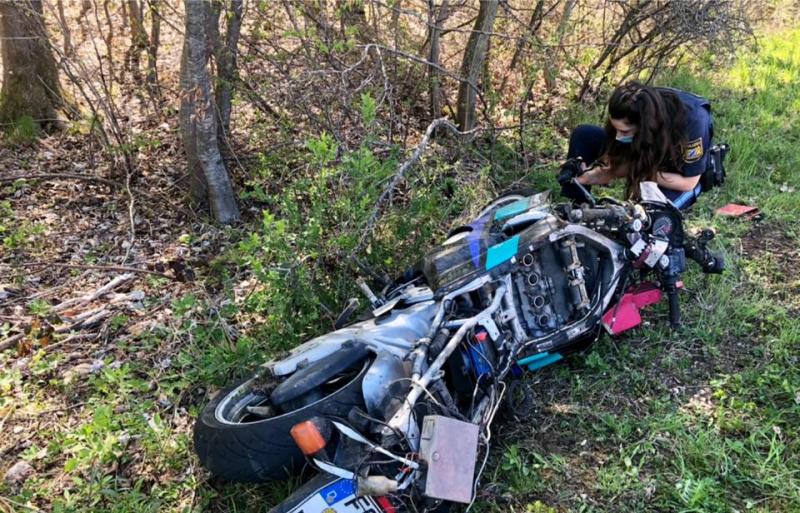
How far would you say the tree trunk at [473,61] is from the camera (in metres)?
5.04

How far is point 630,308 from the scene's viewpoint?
348cm

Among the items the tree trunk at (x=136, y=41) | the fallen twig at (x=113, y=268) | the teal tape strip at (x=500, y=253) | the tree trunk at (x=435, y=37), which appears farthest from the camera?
the tree trunk at (x=136, y=41)

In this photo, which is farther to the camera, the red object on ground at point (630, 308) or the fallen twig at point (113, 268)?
the fallen twig at point (113, 268)

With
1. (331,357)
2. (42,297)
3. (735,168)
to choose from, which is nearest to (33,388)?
(42,297)

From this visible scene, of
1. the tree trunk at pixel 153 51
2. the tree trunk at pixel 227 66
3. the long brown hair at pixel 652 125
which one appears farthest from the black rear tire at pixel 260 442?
the tree trunk at pixel 153 51

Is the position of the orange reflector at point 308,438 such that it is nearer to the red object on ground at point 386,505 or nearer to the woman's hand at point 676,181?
the red object on ground at point 386,505

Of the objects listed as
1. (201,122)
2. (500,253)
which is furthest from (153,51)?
(500,253)

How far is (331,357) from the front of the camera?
2615 mm

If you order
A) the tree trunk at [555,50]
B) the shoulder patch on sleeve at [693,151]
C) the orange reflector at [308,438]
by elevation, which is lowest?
the orange reflector at [308,438]

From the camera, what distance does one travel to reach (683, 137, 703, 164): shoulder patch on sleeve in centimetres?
377

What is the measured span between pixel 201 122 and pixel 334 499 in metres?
3.07

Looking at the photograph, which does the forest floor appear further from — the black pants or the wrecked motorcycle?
the black pants

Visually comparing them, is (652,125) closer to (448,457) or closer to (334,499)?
(448,457)

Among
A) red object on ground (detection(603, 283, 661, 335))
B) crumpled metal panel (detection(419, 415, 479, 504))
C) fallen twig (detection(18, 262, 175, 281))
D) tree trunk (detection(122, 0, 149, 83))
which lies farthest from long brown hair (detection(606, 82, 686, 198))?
tree trunk (detection(122, 0, 149, 83))
